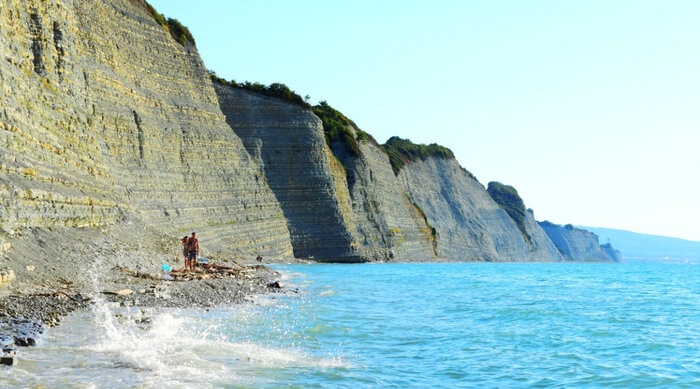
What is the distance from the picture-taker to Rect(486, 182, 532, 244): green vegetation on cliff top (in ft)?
447

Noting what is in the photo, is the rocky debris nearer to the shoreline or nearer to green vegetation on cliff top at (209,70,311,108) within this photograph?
the shoreline

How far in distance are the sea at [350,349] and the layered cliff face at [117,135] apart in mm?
6558

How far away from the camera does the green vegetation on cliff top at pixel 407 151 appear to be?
93.5 m

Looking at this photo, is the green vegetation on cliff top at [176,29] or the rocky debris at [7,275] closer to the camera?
the rocky debris at [7,275]

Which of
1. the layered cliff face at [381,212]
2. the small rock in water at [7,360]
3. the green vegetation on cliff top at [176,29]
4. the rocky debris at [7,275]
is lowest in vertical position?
the small rock in water at [7,360]

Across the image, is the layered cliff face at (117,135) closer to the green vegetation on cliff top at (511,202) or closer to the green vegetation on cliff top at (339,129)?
the green vegetation on cliff top at (339,129)

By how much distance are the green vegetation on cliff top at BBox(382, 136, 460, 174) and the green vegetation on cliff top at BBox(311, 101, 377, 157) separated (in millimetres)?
11699

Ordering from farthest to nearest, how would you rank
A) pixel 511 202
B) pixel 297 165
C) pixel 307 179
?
pixel 511 202 < pixel 307 179 < pixel 297 165

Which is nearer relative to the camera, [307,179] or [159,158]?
[159,158]

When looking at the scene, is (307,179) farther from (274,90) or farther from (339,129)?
(339,129)

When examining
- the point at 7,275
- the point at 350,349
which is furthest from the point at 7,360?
the point at 350,349

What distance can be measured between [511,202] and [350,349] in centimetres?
13471

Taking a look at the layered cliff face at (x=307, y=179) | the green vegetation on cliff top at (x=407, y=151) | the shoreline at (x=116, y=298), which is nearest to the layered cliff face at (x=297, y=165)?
the layered cliff face at (x=307, y=179)

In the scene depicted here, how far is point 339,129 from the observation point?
240 feet
